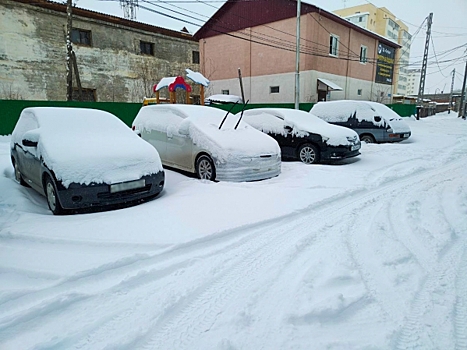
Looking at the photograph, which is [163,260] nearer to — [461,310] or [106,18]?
[461,310]

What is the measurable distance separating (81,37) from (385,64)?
1012 inches

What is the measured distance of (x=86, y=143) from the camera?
425cm

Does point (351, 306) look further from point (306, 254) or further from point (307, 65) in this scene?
point (307, 65)

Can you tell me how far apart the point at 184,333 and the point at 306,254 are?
1.40 m

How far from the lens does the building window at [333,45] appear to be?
21.4 m

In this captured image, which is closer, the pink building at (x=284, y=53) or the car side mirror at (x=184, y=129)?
the car side mirror at (x=184, y=129)

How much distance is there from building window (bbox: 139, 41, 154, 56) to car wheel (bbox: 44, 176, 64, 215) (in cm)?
2197

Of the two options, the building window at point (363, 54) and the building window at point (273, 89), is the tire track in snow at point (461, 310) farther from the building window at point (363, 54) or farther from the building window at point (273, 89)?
the building window at point (363, 54)

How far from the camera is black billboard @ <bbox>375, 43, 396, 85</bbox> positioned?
26.7 m

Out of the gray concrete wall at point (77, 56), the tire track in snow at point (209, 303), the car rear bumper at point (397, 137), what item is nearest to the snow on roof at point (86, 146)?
Result: the tire track in snow at point (209, 303)

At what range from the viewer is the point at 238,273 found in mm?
2521

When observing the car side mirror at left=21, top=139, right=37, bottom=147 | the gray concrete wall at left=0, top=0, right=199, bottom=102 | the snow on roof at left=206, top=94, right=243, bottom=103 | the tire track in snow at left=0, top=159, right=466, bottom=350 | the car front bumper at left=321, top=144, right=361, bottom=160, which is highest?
the gray concrete wall at left=0, top=0, right=199, bottom=102

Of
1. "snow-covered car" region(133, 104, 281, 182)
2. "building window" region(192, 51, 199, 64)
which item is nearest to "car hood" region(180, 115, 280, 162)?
"snow-covered car" region(133, 104, 281, 182)

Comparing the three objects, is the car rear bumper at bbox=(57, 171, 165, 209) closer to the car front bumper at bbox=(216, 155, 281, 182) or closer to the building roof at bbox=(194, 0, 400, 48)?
the car front bumper at bbox=(216, 155, 281, 182)
